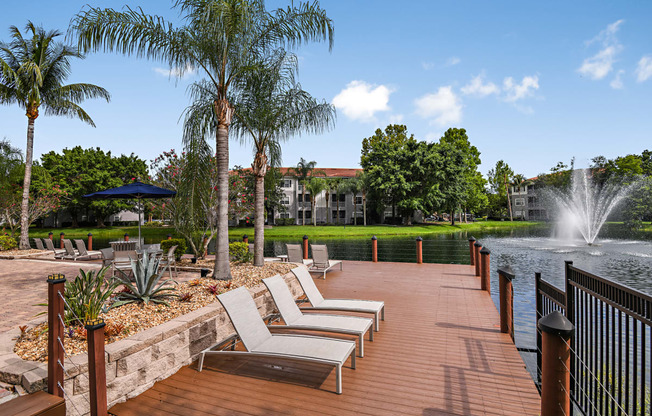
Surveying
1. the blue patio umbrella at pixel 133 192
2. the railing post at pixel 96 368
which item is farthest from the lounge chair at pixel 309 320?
the blue patio umbrella at pixel 133 192

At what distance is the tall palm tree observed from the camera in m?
8.98

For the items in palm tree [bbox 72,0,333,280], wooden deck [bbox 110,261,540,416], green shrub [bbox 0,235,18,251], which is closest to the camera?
wooden deck [bbox 110,261,540,416]

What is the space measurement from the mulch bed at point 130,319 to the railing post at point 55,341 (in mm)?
480

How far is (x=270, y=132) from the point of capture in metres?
9.22

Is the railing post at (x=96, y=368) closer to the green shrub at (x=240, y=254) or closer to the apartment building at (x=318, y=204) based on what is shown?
the green shrub at (x=240, y=254)

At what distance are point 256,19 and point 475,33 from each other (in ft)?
34.4

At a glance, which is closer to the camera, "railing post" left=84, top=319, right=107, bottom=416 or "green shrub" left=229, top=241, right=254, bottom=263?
"railing post" left=84, top=319, right=107, bottom=416

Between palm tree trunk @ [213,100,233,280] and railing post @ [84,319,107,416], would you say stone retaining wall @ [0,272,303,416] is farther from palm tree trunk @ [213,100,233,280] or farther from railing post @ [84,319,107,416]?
palm tree trunk @ [213,100,233,280]

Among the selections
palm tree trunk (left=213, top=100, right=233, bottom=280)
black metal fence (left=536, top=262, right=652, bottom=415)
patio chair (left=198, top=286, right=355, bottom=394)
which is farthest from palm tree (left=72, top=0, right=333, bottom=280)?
black metal fence (left=536, top=262, right=652, bottom=415)

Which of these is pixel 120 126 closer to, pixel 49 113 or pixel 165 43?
pixel 49 113

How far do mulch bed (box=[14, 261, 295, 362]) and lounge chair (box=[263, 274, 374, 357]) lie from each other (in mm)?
1065

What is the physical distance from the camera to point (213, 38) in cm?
687

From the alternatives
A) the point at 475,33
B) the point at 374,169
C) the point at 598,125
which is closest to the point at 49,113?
the point at 475,33

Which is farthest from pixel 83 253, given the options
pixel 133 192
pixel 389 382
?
pixel 389 382
